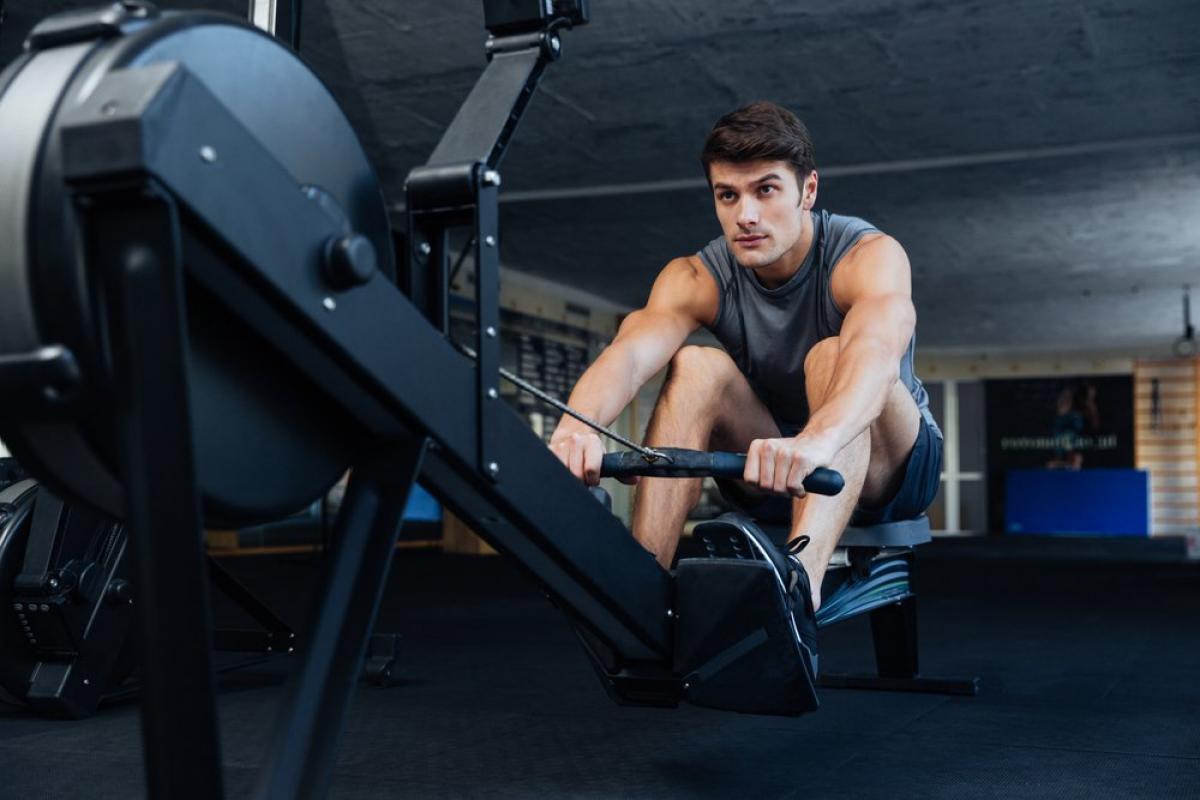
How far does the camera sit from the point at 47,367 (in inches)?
39.2

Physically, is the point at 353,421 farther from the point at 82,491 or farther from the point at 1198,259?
the point at 1198,259

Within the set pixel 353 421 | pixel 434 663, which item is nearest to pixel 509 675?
pixel 434 663

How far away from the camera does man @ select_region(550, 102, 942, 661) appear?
1.80 m

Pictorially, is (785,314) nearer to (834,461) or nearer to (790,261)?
(790,261)

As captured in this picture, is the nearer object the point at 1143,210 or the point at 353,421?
the point at 353,421

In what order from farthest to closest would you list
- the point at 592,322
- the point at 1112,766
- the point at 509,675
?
the point at 592,322 < the point at 509,675 < the point at 1112,766

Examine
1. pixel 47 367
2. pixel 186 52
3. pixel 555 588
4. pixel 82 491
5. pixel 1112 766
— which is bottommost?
pixel 1112 766

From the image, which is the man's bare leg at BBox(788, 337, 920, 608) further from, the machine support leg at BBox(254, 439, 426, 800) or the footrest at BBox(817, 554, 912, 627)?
the machine support leg at BBox(254, 439, 426, 800)

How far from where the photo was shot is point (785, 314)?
2.15 metres

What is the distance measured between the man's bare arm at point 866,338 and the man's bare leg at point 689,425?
0.24 metres

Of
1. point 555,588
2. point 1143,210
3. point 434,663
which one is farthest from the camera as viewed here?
point 1143,210

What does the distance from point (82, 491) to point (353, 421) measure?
27 cm

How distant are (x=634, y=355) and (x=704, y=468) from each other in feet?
1.79

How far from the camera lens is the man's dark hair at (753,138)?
6.16 ft
